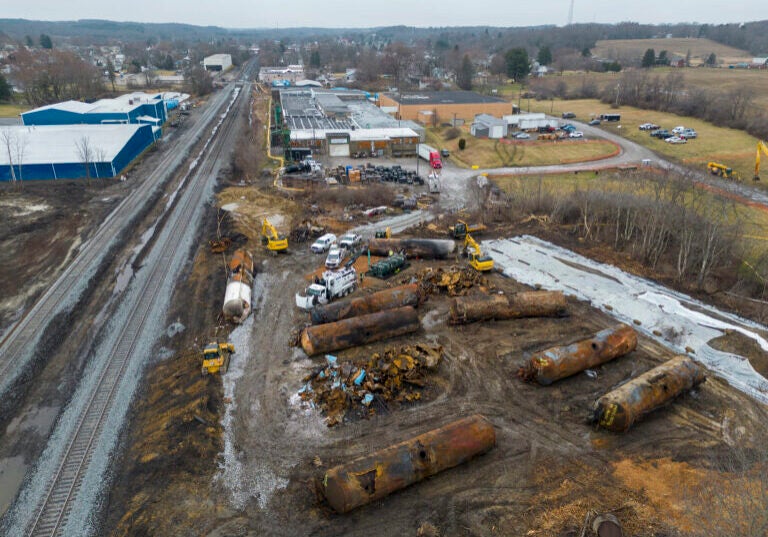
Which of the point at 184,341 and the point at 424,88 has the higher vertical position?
the point at 424,88

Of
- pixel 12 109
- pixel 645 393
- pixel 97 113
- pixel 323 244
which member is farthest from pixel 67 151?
pixel 645 393

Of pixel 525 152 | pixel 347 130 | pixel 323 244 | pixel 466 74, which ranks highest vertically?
pixel 466 74

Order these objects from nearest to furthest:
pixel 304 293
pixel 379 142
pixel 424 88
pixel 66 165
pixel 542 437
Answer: pixel 542 437 → pixel 304 293 → pixel 66 165 → pixel 379 142 → pixel 424 88

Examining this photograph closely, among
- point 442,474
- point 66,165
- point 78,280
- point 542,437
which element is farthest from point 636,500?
point 66,165

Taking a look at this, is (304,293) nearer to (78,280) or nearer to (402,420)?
(402,420)

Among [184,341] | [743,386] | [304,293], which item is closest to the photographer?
[743,386]

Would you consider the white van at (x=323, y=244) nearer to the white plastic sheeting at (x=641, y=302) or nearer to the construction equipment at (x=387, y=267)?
the construction equipment at (x=387, y=267)

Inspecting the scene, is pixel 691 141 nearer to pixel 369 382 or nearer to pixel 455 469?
pixel 369 382
